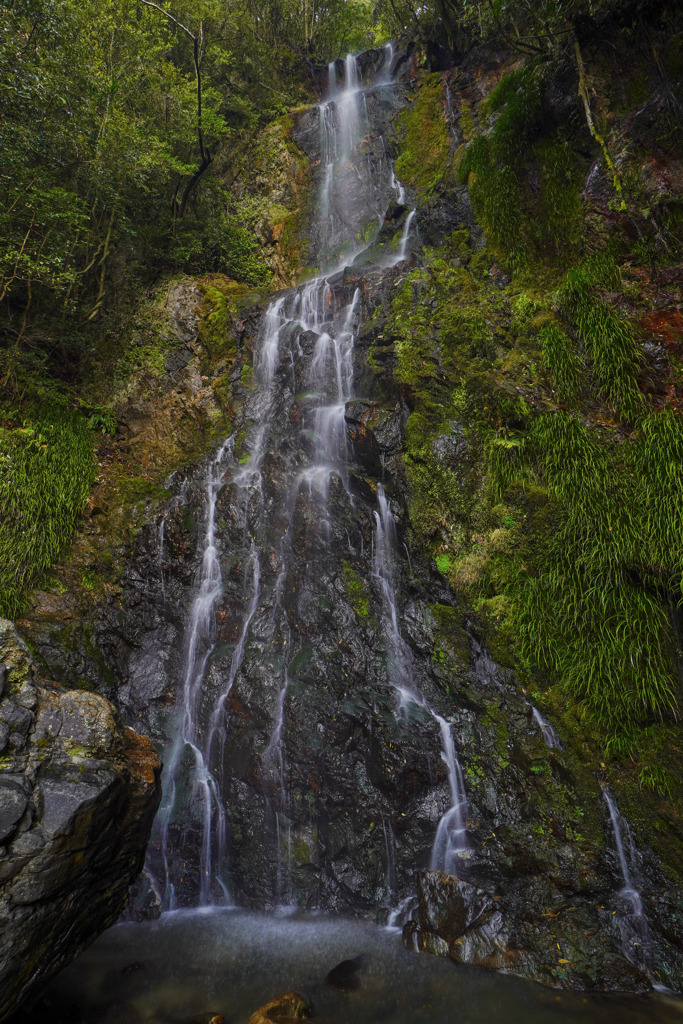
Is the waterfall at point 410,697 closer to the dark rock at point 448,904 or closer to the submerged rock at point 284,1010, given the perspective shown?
the dark rock at point 448,904

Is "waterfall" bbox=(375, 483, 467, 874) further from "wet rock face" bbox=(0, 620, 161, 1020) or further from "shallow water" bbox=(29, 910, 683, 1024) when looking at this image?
"wet rock face" bbox=(0, 620, 161, 1020)

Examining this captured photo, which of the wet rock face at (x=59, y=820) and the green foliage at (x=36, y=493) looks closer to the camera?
the wet rock face at (x=59, y=820)

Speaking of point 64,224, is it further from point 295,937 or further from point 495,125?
point 295,937

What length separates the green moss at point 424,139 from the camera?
1270cm

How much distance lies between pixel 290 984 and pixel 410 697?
302cm

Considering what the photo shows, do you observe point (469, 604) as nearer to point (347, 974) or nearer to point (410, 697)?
point (410, 697)

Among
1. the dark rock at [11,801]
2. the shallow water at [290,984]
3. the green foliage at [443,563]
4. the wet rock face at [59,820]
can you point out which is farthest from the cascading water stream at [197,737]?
the green foliage at [443,563]

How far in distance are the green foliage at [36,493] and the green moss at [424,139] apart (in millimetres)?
10590

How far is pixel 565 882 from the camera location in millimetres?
4930

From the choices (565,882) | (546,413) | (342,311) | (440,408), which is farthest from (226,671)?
(342,311)

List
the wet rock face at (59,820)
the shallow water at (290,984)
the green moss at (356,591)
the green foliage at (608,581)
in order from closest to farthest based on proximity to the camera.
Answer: the wet rock face at (59,820) < the shallow water at (290,984) < the green foliage at (608,581) < the green moss at (356,591)

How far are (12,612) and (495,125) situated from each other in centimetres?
1134

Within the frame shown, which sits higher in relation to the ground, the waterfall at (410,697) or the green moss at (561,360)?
the green moss at (561,360)

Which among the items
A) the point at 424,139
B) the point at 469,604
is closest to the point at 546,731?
the point at 469,604
